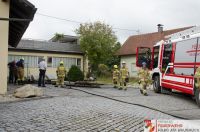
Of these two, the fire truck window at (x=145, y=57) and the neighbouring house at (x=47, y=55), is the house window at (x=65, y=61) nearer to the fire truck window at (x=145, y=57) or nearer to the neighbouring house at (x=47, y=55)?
the neighbouring house at (x=47, y=55)

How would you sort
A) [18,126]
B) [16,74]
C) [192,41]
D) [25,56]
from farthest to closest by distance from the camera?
[25,56]
[16,74]
[192,41]
[18,126]

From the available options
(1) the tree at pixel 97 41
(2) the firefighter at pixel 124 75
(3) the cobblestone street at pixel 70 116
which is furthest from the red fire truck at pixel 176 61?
(1) the tree at pixel 97 41

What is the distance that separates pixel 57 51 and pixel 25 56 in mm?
3759

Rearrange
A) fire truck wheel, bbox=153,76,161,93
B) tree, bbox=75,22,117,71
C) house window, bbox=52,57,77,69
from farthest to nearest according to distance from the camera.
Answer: tree, bbox=75,22,117,71 → house window, bbox=52,57,77,69 → fire truck wheel, bbox=153,76,161,93

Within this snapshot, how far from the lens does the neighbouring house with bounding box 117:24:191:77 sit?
141ft

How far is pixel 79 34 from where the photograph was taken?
144 ft

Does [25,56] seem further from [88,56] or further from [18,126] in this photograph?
[18,126]

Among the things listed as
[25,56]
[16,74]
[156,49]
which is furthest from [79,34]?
[156,49]

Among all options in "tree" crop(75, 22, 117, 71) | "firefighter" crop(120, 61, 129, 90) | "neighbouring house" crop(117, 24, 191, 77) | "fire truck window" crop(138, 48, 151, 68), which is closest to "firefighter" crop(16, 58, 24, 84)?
"firefighter" crop(120, 61, 129, 90)

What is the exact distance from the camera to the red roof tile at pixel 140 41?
4288cm

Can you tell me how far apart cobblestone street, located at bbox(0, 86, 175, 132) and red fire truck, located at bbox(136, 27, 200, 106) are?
3.50 m

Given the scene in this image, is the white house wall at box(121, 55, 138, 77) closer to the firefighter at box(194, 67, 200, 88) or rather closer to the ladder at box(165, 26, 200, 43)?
the ladder at box(165, 26, 200, 43)

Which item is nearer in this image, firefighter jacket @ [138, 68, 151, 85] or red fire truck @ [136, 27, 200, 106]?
red fire truck @ [136, 27, 200, 106]

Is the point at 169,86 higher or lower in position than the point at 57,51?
lower
